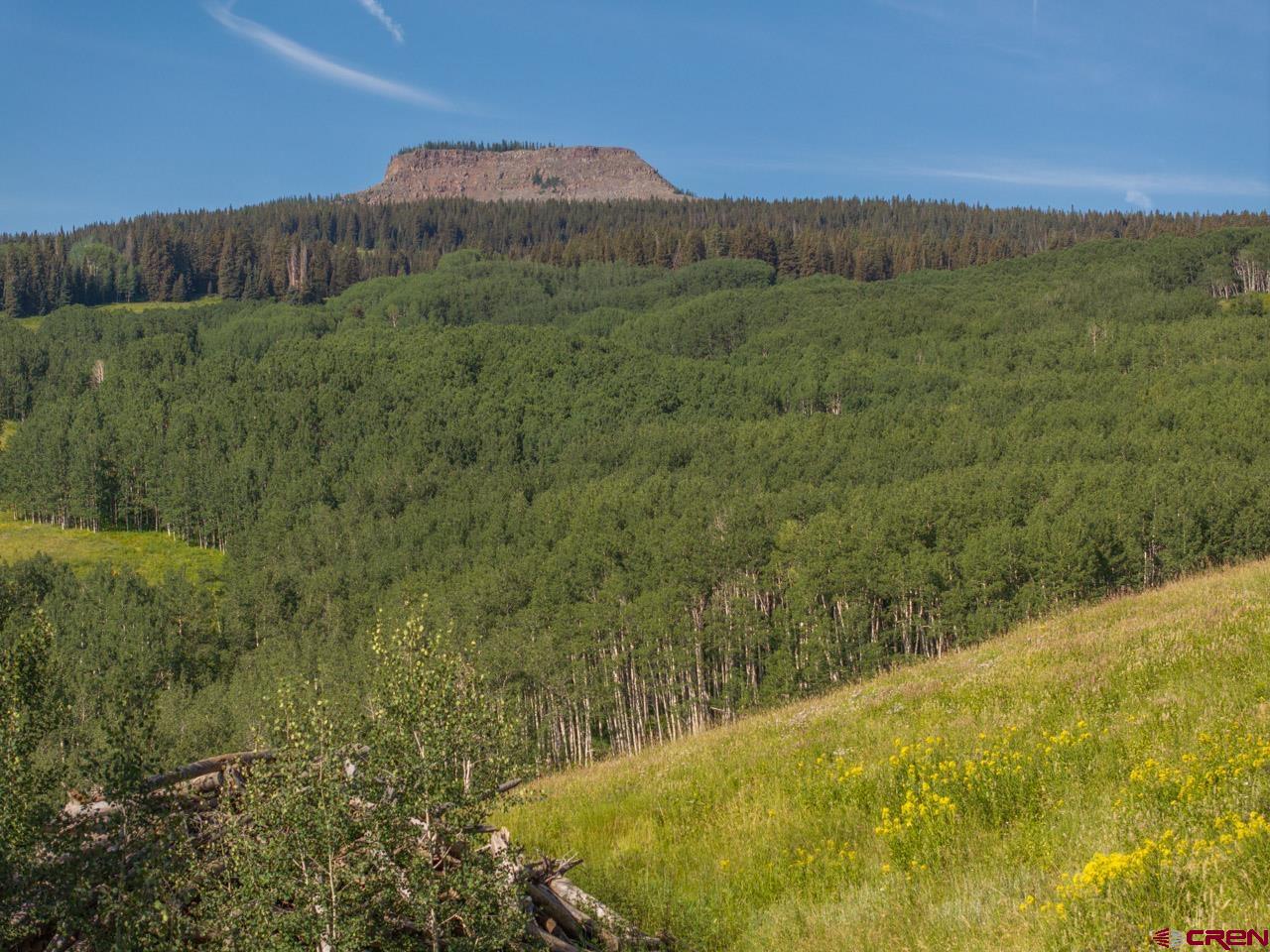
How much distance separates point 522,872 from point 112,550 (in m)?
178

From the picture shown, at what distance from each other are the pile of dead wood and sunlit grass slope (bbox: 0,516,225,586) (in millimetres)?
156618

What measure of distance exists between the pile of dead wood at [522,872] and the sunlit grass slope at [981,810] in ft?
3.09

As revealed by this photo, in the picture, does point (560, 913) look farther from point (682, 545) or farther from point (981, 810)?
point (682, 545)

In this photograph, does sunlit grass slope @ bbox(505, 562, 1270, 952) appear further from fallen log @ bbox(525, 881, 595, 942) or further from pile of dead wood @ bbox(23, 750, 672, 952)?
fallen log @ bbox(525, 881, 595, 942)

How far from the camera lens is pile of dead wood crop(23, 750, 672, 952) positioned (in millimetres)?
10250

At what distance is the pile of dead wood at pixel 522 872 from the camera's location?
10250mm

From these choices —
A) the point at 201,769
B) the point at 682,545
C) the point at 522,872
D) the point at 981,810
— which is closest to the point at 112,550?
the point at 682,545

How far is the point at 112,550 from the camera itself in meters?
164

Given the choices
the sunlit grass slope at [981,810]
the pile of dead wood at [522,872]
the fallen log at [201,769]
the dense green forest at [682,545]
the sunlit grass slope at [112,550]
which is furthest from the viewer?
the sunlit grass slope at [112,550]

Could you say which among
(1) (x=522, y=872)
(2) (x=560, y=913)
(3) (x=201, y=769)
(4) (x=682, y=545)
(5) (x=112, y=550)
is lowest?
(5) (x=112, y=550)

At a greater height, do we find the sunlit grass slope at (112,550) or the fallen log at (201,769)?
the fallen log at (201,769)

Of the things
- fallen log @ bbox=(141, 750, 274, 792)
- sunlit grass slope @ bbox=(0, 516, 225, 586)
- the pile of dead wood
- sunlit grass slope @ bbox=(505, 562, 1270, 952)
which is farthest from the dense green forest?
the pile of dead wood

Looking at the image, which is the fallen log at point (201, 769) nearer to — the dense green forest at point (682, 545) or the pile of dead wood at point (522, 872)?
the pile of dead wood at point (522, 872)

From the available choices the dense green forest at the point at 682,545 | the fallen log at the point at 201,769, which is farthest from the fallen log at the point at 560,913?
the dense green forest at the point at 682,545
